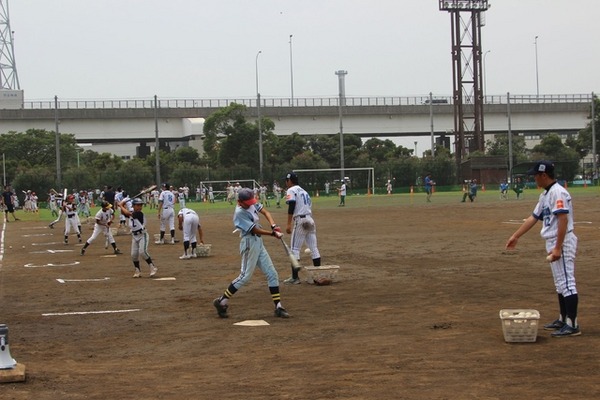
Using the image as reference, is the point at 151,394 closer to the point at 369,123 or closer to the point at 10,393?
the point at 10,393

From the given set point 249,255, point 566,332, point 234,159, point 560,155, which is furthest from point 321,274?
point 560,155

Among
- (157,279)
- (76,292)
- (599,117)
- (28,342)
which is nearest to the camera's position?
(28,342)

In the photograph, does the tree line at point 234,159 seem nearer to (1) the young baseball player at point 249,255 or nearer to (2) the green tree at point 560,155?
(2) the green tree at point 560,155

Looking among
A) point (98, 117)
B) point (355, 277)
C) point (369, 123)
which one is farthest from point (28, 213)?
point (355, 277)

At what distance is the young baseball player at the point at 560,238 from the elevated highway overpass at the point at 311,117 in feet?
251

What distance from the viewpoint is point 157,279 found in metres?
18.0

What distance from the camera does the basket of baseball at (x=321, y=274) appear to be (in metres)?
15.8

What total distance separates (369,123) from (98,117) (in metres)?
28.1

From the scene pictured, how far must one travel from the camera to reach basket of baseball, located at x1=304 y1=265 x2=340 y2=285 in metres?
15.8

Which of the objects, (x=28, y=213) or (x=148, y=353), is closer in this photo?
(x=148, y=353)

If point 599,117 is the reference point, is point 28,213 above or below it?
below

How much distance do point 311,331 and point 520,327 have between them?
8.96 ft

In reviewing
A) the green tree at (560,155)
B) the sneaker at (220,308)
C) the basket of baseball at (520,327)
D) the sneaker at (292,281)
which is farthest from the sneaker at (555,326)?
the green tree at (560,155)

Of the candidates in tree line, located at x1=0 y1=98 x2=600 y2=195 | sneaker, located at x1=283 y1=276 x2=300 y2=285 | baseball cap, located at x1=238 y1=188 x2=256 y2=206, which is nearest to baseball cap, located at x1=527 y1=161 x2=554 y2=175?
baseball cap, located at x1=238 y1=188 x2=256 y2=206
